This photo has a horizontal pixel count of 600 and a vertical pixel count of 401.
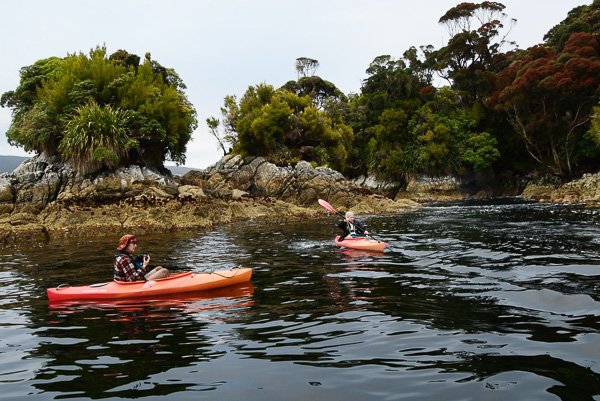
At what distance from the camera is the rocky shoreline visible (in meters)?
18.3

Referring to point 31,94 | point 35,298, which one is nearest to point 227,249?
point 35,298

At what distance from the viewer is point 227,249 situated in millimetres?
12086

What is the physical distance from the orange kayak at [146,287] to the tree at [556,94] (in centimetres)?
3225

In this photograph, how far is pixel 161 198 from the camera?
2034 cm

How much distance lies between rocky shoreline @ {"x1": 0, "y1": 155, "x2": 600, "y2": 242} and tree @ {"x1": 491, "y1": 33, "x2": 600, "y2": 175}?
16.9ft

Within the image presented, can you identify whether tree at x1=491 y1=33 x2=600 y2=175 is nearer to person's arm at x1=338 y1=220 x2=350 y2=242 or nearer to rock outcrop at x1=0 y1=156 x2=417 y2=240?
rock outcrop at x1=0 y1=156 x2=417 y2=240

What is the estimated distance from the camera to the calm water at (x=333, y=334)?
3340mm

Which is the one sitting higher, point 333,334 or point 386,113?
point 386,113

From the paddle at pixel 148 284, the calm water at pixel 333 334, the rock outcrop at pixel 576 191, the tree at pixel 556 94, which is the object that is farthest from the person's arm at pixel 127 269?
the tree at pixel 556 94

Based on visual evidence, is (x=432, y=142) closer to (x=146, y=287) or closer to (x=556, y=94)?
(x=556, y=94)

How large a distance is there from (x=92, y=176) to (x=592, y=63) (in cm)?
3489

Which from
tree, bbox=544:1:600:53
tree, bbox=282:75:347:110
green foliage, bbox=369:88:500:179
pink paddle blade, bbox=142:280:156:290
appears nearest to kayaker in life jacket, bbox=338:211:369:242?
pink paddle blade, bbox=142:280:156:290

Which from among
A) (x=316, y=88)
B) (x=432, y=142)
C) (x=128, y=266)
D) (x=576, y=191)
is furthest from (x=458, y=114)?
(x=128, y=266)

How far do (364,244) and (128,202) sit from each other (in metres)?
13.4
